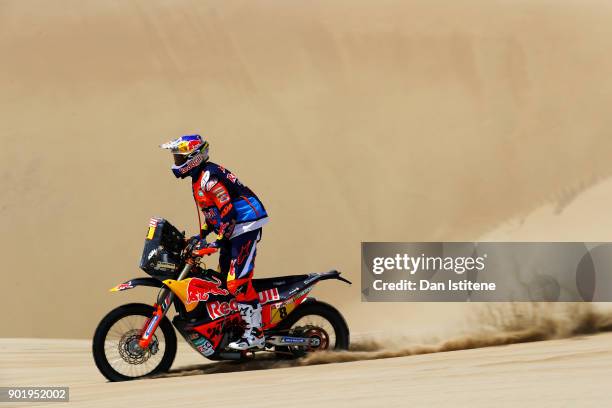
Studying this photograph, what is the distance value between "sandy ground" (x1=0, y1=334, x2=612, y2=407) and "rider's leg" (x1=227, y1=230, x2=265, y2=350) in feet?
1.07

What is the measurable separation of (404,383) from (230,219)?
2.39 m

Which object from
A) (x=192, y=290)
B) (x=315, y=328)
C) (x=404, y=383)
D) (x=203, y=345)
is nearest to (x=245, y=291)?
(x=192, y=290)

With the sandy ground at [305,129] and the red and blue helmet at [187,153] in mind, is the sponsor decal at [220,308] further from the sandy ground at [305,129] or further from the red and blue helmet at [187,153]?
the sandy ground at [305,129]

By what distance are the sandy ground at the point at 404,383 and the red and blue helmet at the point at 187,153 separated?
6.14 feet

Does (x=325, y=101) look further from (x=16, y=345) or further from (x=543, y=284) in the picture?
(x=16, y=345)

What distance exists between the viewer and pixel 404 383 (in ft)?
26.5

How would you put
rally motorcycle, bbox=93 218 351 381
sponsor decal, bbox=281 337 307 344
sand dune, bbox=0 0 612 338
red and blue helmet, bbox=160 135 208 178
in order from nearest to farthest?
1. rally motorcycle, bbox=93 218 351 381
2. red and blue helmet, bbox=160 135 208 178
3. sponsor decal, bbox=281 337 307 344
4. sand dune, bbox=0 0 612 338

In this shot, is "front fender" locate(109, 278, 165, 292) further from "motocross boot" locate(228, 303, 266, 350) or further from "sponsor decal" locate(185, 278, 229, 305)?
"motocross boot" locate(228, 303, 266, 350)

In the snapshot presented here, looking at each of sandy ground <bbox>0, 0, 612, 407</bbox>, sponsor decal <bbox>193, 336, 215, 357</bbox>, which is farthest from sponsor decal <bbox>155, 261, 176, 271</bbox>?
sandy ground <bbox>0, 0, 612, 407</bbox>

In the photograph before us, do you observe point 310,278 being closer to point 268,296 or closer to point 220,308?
point 268,296

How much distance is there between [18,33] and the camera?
2448cm

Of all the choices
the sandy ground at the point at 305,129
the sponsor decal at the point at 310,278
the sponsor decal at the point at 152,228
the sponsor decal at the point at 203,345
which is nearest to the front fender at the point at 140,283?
the sponsor decal at the point at 152,228

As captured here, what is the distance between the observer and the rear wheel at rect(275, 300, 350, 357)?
9.73 m

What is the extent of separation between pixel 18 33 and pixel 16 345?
1336 centimetres
